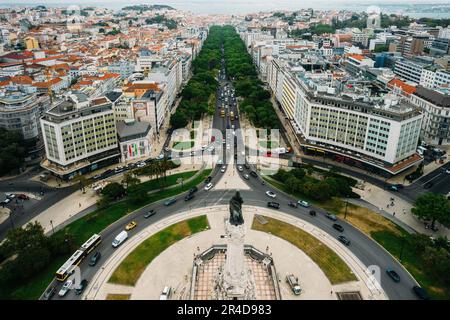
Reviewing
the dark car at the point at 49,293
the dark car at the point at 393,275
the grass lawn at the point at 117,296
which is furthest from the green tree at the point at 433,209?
the dark car at the point at 49,293

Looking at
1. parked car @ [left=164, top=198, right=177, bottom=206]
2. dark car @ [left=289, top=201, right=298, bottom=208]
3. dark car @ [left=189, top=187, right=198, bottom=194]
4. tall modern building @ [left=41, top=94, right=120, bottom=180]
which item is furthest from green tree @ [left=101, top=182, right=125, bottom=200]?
dark car @ [left=289, top=201, right=298, bottom=208]

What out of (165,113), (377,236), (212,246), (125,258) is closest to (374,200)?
(377,236)

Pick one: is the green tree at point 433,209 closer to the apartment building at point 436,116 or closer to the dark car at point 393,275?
the dark car at point 393,275

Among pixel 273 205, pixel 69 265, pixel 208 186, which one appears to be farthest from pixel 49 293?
pixel 273 205

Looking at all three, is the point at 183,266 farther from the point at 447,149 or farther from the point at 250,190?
the point at 447,149

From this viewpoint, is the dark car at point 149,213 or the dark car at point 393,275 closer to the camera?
the dark car at point 393,275

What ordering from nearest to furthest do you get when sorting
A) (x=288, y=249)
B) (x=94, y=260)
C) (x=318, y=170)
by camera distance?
(x=94, y=260), (x=288, y=249), (x=318, y=170)

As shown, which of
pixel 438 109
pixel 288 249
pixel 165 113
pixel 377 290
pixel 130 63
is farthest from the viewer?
pixel 130 63
